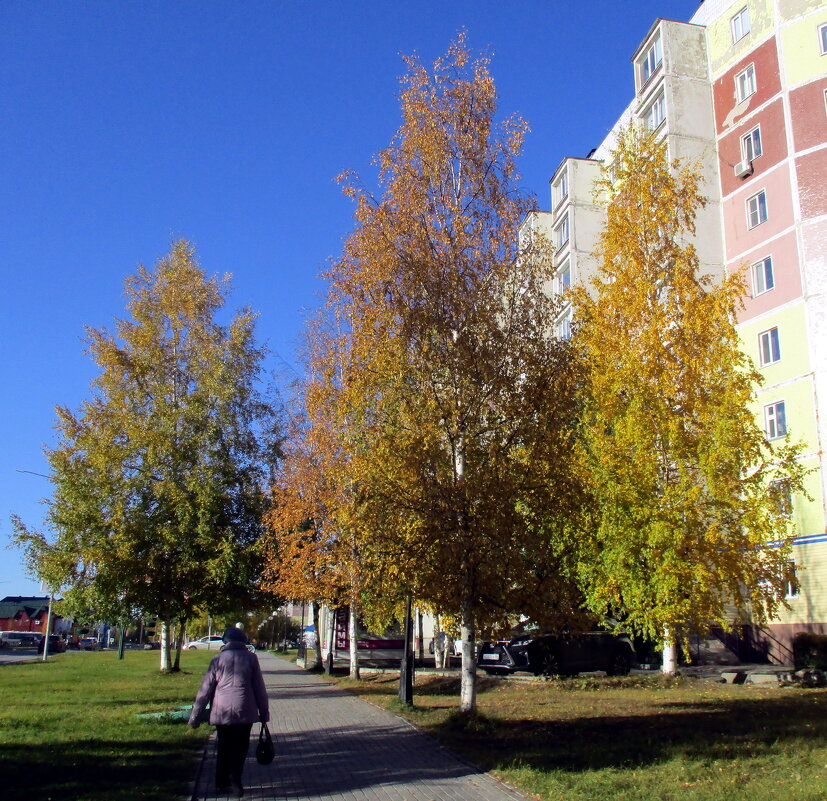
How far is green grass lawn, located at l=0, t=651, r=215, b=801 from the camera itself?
7754 mm

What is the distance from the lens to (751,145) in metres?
30.0

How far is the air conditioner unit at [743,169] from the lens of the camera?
29.5 m

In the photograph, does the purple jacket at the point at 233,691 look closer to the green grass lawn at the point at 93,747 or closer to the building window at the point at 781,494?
the green grass lawn at the point at 93,747

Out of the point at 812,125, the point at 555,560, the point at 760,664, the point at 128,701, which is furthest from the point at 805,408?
the point at 128,701

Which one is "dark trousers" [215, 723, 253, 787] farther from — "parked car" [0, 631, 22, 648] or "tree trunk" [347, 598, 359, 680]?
"parked car" [0, 631, 22, 648]

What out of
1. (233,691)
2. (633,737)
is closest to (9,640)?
(633,737)

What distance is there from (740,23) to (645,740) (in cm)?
3042

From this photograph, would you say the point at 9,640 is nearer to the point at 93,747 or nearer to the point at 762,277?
the point at 762,277

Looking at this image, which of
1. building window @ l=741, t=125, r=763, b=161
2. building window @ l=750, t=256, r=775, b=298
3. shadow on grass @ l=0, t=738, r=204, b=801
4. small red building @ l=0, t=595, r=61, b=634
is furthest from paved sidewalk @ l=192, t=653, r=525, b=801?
small red building @ l=0, t=595, r=61, b=634

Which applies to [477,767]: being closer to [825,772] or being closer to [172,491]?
[825,772]

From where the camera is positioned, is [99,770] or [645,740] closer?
[99,770]

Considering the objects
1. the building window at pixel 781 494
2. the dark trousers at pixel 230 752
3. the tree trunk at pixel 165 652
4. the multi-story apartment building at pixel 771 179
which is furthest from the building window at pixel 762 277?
the dark trousers at pixel 230 752

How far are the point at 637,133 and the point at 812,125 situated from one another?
10.9m

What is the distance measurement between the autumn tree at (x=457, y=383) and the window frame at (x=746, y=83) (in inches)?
828
